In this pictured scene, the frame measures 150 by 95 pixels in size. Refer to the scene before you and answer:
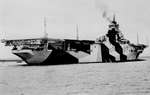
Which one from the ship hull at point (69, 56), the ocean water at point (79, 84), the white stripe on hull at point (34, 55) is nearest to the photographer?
the ocean water at point (79, 84)

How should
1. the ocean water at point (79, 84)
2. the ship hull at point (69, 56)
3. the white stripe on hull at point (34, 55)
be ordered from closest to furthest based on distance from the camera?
1. the ocean water at point (79, 84)
2. the white stripe on hull at point (34, 55)
3. the ship hull at point (69, 56)

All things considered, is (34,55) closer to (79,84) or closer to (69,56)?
(69,56)

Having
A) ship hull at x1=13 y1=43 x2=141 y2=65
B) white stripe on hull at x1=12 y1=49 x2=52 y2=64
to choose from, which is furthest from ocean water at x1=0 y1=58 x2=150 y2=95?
ship hull at x1=13 y1=43 x2=141 y2=65

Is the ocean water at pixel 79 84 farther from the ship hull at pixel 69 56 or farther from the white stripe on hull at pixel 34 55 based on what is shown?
the ship hull at pixel 69 56

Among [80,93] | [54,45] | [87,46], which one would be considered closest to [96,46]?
[87,46]

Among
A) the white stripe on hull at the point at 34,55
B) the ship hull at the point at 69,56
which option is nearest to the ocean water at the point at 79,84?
the white stripe on hull at the point at 34,55

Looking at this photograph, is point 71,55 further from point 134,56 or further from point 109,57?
point 134,56

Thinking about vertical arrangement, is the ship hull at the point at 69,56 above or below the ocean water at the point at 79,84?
below

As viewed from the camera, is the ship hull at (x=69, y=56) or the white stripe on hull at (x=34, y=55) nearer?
the white stripe on hull at (x=34, y=55)

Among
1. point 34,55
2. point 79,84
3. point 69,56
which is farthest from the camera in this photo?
point 69,56

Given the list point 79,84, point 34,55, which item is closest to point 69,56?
point 34,55

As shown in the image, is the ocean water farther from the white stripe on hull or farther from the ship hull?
the ship hull

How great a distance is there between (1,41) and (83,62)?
31292 millimetres

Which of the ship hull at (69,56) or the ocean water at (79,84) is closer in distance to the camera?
the ocean water at (79,84)
